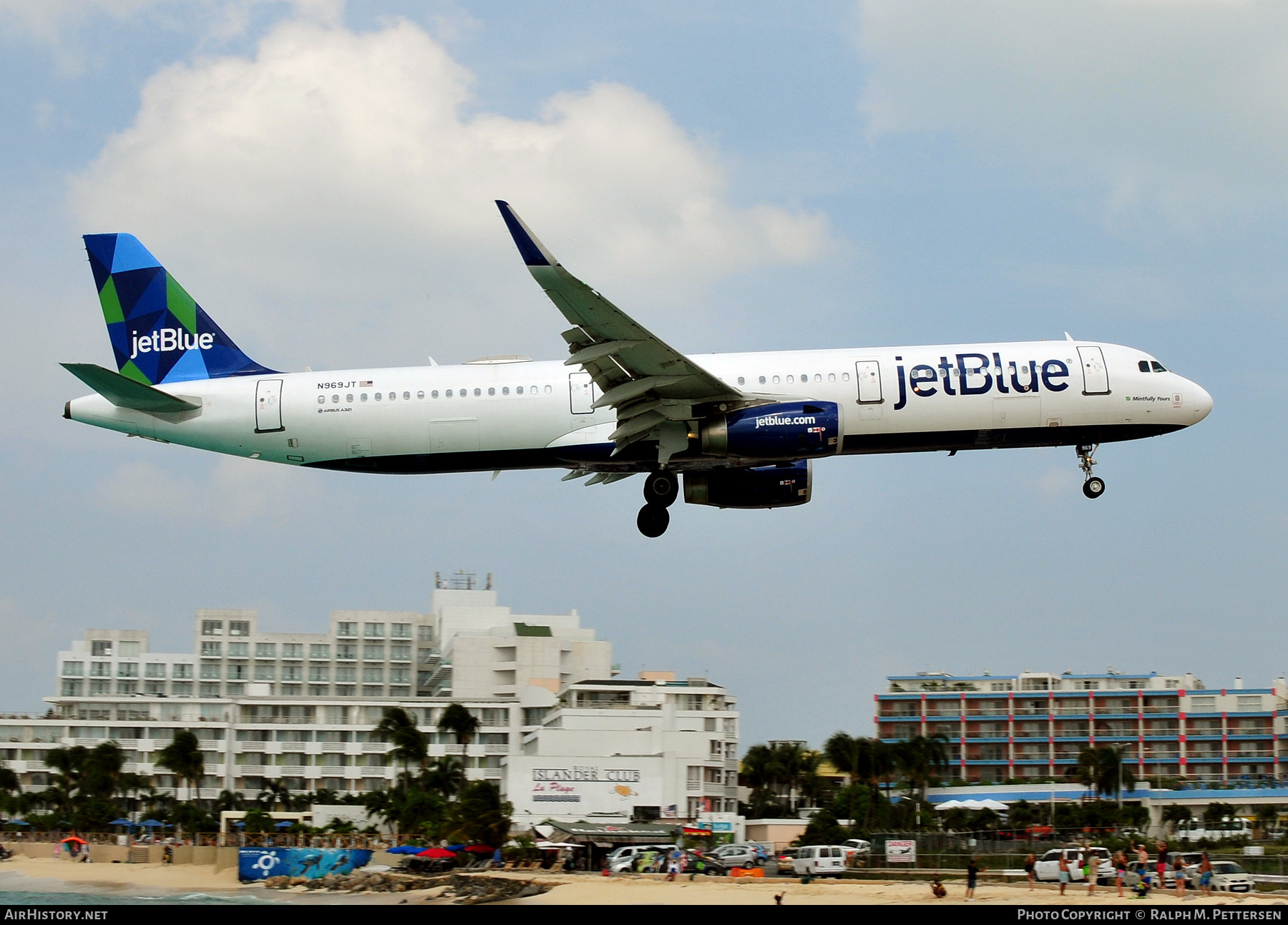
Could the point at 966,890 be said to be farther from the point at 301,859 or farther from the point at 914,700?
the point at 914,700

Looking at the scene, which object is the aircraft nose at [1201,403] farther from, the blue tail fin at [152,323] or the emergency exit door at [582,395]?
the blue tail fin at [152,323]

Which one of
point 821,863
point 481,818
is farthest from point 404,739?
point 821,863

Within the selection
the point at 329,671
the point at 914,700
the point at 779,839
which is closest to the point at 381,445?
the point at 779,839

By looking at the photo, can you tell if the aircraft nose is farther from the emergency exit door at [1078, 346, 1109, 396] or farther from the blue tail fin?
the blue tail fin

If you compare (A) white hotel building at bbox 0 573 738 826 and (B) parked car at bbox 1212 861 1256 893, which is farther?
(A) white hotel building at bbox 0 573 738 826

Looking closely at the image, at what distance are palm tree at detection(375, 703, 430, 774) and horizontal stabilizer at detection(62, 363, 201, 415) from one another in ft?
166

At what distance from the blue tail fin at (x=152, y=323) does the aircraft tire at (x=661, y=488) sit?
470 inches

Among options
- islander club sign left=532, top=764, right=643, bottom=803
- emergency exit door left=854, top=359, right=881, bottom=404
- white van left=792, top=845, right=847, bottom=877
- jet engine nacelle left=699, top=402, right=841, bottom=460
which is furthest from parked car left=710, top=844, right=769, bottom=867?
emergency exit door left=854, top=359, right=881, bottom=404

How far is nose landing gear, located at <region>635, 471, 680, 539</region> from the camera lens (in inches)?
1499

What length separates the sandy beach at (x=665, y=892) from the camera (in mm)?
38844

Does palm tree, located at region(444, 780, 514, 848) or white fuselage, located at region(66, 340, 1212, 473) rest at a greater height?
white fuselage, located at region(66, 340, 1212, 473)

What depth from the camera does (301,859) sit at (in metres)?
63.2

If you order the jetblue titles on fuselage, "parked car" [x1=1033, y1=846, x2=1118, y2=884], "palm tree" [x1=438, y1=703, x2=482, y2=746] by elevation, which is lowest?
"parked car" [x1=1033, y1=846, x2=1118, y2=884]

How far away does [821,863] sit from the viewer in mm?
49906
